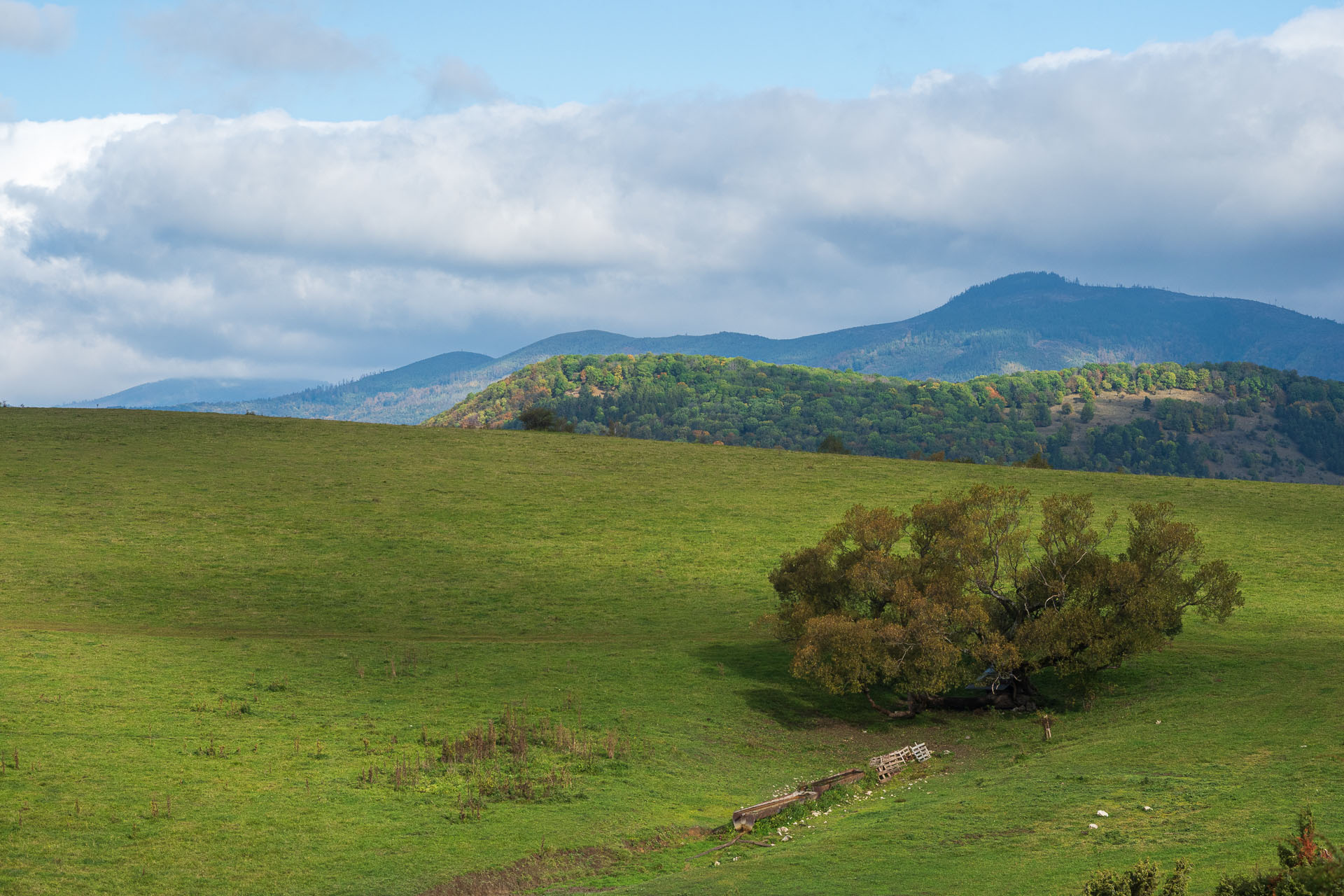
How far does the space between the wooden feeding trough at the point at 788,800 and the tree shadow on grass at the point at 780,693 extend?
19.4 ft

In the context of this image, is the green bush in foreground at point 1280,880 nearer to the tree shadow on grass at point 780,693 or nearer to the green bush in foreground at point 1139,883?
the green bush in foreground at point 1139,883

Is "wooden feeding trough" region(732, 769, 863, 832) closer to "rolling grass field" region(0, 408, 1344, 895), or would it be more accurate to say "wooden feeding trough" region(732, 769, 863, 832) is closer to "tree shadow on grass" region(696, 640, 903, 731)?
"rolling grass field" region(0, 408, 1344, 895)

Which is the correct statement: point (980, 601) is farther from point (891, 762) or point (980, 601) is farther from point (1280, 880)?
point (1280, 880)

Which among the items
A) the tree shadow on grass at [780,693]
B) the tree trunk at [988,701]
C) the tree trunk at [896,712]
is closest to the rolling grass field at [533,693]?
the tree shadow on grass at [780,693]

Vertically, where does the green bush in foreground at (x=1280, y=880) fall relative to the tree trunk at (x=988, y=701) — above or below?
above

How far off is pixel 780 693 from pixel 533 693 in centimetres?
859

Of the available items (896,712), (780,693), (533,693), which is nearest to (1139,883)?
(896,712)

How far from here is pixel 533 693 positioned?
3250 centimetres

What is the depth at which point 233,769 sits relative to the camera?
23.6m

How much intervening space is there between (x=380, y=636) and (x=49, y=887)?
73.5ft

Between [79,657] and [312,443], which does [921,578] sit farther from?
[312,443]

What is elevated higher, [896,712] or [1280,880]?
[1280,880]

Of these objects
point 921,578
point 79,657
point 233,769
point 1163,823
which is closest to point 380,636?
point 79,657

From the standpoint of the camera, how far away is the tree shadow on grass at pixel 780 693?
33.3m
